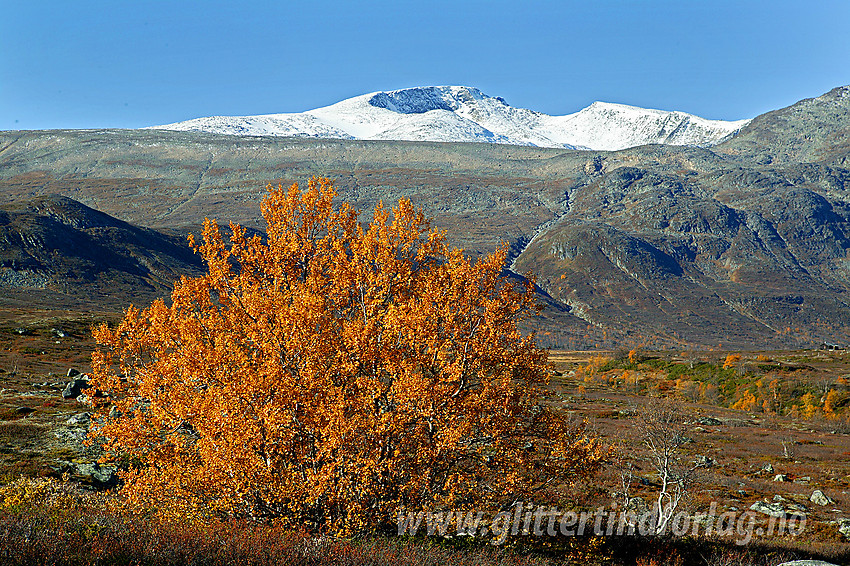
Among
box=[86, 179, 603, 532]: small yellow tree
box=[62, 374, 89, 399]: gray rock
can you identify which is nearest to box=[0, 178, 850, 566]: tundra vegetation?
box=[86, 179, 603, 532]: small yellow tree

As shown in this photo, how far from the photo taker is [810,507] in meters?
43.4

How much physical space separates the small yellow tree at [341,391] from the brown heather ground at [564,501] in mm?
2137

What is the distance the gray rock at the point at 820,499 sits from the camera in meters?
44.6

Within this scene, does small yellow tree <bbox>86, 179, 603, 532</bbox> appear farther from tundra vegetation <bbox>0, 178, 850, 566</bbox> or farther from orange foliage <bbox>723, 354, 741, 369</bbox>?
orange foliage <bbox>723, 354, 741, 369</bbox>

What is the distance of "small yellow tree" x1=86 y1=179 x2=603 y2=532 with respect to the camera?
70.6 feet

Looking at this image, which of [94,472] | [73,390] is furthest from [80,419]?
[94,472]

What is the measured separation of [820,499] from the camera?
45.1 m

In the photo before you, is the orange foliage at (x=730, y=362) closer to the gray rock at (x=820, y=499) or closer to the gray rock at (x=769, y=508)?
the gray rock at (x=820, y=499)

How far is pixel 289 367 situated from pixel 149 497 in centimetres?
772

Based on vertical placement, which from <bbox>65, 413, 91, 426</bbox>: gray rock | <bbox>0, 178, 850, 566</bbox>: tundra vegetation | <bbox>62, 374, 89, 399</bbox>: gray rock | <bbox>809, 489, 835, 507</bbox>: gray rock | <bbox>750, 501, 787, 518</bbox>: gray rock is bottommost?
<bbox>809, 489, 835, 507</bbox>: gray rock

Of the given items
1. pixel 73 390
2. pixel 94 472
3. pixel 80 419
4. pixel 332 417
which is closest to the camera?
pixel 332 417

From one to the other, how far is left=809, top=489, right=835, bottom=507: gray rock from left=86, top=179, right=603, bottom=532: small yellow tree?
1296 inches

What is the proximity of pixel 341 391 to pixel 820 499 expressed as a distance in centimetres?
4346

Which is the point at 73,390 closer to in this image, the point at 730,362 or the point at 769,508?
the point at 769,508
